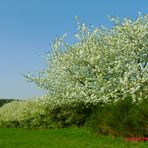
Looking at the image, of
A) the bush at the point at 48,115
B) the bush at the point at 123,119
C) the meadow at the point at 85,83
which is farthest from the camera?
the bush at the point at 48,115

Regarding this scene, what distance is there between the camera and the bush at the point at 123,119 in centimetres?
2106

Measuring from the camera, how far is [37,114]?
33.2 meters

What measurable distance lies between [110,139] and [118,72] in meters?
9.76

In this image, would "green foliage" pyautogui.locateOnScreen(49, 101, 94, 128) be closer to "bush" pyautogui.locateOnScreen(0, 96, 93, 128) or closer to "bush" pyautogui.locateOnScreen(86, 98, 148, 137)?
"bush" pyautogui.locateOnScreen(0, 96, 93, 128)

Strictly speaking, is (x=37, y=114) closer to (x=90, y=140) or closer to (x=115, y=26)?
(x=115, y=26)

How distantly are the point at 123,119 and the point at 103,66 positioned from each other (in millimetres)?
9369

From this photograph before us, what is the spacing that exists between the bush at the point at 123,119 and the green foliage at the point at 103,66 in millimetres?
4358

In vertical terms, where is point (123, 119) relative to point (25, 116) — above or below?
below

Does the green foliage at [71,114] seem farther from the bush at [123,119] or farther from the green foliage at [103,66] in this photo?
the bush at [123,119]

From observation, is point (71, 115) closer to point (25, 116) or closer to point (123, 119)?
point (25, 116)

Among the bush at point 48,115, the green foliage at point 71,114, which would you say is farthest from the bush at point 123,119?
the green foliage at point 71,114

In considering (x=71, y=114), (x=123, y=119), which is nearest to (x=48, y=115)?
(x=71, y=114)

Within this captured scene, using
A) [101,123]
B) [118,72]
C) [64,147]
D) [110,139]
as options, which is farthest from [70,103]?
[64,147]

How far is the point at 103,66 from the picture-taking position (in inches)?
1216
